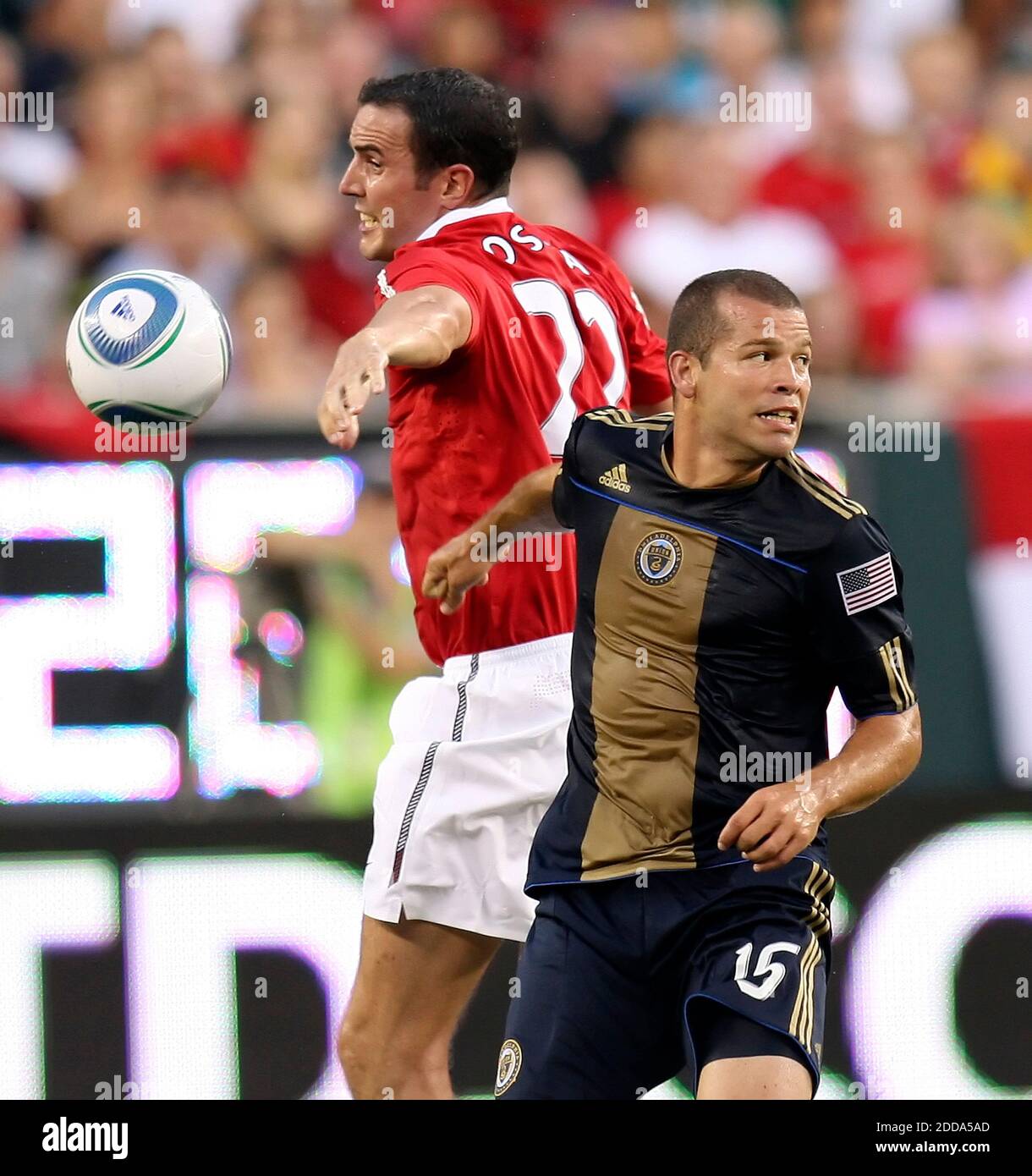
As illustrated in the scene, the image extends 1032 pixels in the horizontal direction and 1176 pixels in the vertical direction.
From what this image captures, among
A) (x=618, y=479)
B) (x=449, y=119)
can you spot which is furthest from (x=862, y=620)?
(x=449, y=119)

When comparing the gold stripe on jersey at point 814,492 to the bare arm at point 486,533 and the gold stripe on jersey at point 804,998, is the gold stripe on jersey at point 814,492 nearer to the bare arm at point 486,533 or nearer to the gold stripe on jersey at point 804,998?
the bare arm at point 486,533

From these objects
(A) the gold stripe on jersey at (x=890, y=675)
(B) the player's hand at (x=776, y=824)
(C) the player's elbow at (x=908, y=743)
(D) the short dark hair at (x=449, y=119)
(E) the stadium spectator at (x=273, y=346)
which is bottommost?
(B) the player's hand at (x=776, y=824)

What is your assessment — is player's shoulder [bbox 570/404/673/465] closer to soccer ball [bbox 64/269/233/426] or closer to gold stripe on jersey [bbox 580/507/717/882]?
gold stripe on jersey [bbox 580/507/717/882]

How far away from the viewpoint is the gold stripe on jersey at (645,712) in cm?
328

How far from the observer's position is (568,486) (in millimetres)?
3564

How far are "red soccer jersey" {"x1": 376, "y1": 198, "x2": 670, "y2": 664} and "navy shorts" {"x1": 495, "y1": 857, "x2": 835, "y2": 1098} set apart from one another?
789 millimetres

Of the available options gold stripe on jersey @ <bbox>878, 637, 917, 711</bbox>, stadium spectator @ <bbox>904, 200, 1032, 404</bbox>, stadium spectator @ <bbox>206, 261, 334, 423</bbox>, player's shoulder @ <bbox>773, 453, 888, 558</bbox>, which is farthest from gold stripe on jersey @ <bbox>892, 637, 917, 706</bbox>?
stadium spectator @ <bbox>904, 200, 1032, 404</bbox>

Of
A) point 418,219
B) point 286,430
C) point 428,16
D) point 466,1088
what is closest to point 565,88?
point 428,16

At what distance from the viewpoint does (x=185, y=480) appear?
16.1ft

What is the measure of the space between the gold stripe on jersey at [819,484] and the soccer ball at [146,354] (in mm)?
1390

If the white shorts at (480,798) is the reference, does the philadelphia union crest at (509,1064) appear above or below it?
below

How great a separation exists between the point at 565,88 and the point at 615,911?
534cm

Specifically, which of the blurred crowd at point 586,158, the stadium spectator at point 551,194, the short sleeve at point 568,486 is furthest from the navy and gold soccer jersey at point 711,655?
the stadium spectator at point 551,194
